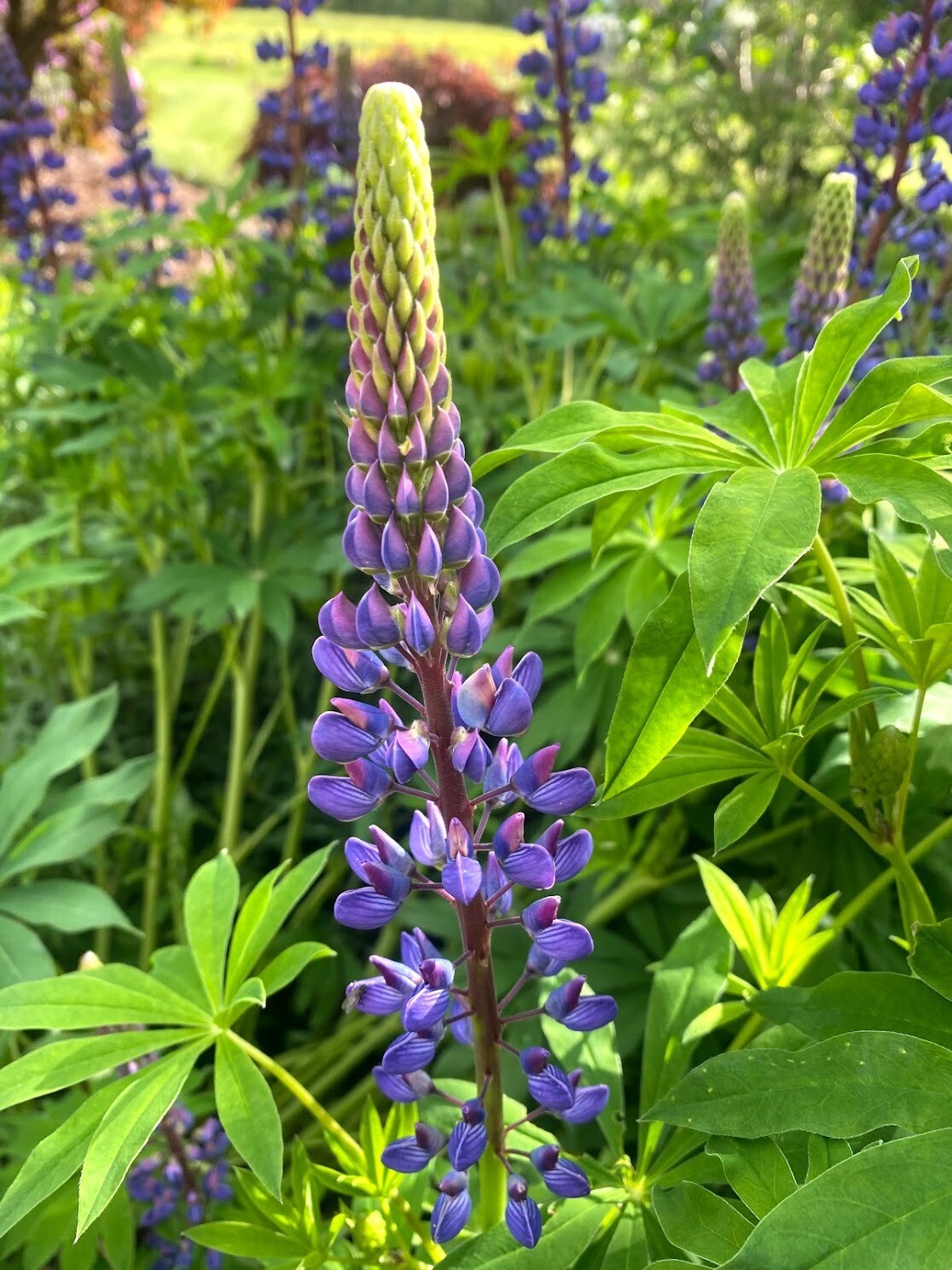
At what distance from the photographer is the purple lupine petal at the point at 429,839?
106cm

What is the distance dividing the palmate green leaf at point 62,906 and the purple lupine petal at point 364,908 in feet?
2.74

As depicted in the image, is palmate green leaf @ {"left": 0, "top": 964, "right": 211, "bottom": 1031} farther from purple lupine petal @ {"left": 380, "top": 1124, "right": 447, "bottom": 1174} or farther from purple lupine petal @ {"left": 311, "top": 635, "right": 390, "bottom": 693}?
purple lupine petal @ {"left": 311, "top": 635, "right": 390, "bottom": 693}

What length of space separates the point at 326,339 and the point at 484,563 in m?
2.51

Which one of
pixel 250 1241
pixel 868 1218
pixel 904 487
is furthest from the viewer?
pixel 250 1241

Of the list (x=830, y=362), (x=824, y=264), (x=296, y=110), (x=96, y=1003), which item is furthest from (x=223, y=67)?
(x=96, y=1003)

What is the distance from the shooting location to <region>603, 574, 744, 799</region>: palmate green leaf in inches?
39.4

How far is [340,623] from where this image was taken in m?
1.04

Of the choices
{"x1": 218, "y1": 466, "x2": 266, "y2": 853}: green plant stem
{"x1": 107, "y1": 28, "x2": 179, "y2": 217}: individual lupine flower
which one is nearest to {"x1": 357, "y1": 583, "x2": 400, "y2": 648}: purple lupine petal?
{"x1": 218, "y1": 466, "x2": 266, "y2": 853}: green plant stem

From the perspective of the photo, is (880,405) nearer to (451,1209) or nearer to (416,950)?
(416,950)

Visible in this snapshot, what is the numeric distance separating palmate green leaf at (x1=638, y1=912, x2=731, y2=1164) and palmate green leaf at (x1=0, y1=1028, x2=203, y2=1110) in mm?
625

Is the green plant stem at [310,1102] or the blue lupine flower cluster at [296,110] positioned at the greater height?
the blue lupine flower cluster at [296,110]

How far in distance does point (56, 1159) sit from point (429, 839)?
0.63 meters

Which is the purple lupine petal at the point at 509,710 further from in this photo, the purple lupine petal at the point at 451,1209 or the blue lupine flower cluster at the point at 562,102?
the blue lupine flower cluster at the point at 562,102

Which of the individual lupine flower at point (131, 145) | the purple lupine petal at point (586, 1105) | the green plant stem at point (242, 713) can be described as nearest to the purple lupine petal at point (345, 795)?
the purple lupine petal at point (586, 1105)
